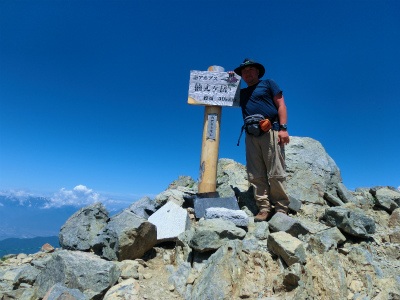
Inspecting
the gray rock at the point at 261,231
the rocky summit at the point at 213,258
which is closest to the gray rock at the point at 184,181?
the rocky summit at the point at 213,258

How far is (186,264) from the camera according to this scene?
431 centimetres

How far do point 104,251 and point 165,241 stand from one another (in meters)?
1.37

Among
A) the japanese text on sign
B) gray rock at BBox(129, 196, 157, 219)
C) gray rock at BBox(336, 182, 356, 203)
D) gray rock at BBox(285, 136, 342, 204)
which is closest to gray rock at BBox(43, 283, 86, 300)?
gray rock at BBox(129, 196, 157, 219)

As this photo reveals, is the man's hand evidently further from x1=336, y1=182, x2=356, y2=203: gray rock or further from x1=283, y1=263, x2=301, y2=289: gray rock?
x1=336, y1=182, x2=356, y2=203: gray rock

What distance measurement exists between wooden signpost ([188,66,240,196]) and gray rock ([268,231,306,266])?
3.37m

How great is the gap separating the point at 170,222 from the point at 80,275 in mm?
2352

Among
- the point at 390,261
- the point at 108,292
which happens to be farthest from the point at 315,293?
the point at 108,292

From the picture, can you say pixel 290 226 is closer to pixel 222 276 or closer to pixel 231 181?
pixel 222 276

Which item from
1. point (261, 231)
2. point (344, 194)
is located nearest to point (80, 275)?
point (261, 231)

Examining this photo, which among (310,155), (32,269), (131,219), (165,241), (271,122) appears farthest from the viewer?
(310,155)

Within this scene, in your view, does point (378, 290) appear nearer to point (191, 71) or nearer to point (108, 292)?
point (108, 292)

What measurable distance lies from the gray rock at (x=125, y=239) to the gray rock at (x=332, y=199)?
19.0ft

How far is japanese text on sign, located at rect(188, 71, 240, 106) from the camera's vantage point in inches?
298

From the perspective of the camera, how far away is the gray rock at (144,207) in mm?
6683
